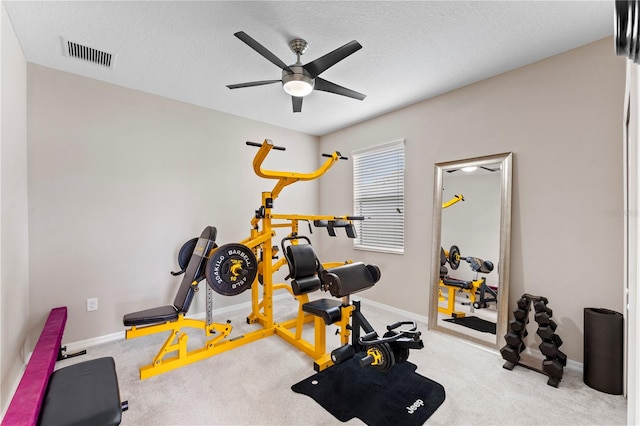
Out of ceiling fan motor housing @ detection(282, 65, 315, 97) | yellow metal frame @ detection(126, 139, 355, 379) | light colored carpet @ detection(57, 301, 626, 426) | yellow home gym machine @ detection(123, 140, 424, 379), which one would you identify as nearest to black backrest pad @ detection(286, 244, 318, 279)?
yellow home gym machine @ detection(123, 140, 424, 379)

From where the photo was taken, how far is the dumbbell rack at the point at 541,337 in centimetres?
213

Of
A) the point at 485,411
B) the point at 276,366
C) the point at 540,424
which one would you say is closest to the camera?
the point at 540,424

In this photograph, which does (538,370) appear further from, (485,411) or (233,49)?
(233,49)

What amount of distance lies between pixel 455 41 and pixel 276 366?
3070 mm

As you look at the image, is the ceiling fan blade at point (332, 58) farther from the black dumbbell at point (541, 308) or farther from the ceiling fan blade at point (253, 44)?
the black dumbbell at point (541, 308)

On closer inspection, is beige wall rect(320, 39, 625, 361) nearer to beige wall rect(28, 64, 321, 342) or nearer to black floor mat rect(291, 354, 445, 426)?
black floor mat rect(291, 354, 445, 426)

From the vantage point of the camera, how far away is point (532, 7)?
1864mm

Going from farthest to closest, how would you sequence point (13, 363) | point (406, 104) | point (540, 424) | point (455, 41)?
point (406, 104) → point (455, 41) → point (13, 363) → point (540, 424)

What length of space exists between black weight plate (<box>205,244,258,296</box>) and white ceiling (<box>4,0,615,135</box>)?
5.60ft

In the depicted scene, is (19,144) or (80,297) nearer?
(19,144)

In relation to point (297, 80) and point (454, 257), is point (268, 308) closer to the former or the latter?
point (454, 257)

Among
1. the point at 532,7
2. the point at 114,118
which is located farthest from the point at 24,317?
the point at 532,7

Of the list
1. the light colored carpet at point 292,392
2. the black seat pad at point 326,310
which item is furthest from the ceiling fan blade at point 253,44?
the light colored carpet at point 292,392

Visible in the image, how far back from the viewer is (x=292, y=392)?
6.77 feet
